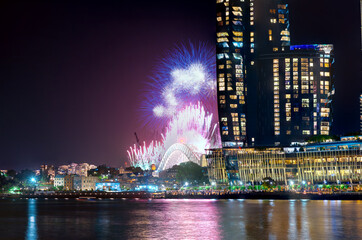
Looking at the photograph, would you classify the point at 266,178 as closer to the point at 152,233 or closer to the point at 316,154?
the point at 316,154

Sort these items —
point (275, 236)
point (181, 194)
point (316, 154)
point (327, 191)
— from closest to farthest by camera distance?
point (275, 236)
point (327, 191)
point (316, 154)
point (181, 194)

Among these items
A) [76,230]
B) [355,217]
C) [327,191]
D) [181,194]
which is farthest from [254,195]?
[76,230]

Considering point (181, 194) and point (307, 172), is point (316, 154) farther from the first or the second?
point (181, 194)

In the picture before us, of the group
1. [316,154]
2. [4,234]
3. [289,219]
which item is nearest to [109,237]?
[4,234]

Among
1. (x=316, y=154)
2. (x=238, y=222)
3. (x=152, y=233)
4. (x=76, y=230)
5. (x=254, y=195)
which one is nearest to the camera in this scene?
(x=152, y=233)

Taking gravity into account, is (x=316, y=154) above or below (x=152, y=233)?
above

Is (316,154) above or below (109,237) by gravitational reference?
above

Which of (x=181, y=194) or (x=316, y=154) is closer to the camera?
(x=316, y=154)

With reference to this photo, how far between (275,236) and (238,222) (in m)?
19.1

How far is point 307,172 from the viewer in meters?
187

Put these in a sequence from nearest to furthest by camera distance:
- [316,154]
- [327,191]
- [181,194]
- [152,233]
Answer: [152,233] → [327,191] → [316,154] → [181,194]

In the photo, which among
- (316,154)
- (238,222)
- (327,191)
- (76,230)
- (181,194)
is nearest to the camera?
(76,230)

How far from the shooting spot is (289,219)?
8425 centimetres

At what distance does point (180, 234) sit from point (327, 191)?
103712mm
